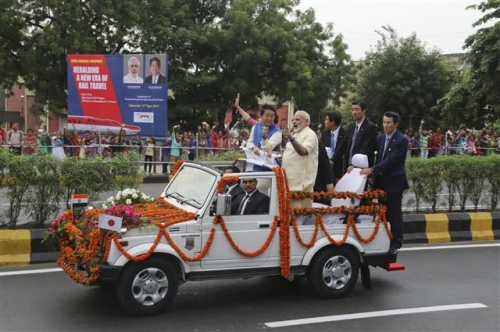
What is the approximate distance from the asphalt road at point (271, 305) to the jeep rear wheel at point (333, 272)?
137 millimetres

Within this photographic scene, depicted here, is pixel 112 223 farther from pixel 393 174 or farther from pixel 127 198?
pixel 393 174

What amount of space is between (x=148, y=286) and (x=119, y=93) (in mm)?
15917

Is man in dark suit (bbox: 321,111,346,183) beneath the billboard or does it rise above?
beneath

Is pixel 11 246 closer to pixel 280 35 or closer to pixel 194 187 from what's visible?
pixel 194 187

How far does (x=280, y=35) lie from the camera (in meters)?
27.0

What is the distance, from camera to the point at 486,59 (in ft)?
75.8

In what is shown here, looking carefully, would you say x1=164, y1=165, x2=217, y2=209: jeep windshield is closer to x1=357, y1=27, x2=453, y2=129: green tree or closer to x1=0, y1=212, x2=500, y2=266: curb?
x1=0, y1=212, x2=500, y2=266: curb

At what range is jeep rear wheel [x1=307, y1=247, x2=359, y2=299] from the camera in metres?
6.46

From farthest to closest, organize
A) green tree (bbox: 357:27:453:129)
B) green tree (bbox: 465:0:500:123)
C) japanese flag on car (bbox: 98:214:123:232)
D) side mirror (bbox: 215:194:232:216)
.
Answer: green tree (bbox: 357:27:453:129) → green tree (bbox: 465:0:500:123) → side mirror (bbox: 215:194:232:216) → japanese flag on car (bbox: 98:214:123:232)

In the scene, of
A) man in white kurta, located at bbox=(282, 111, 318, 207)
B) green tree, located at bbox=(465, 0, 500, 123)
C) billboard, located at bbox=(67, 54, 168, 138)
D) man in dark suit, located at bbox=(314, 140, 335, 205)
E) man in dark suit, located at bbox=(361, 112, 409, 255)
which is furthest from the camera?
green tree, located at bbox=(465, 0, 500, 123)

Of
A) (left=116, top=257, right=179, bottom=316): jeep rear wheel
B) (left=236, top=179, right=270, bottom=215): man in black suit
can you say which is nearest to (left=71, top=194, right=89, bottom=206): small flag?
(left=116, top=257, right=179, bottom=316): jeep rear wheel

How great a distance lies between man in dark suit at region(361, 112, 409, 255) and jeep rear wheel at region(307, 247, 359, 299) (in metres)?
0.74

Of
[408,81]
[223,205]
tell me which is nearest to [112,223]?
[223,205]

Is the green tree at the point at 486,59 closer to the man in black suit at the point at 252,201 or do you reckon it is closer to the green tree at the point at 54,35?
the green tree at the point at 54,35
